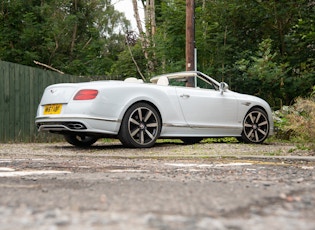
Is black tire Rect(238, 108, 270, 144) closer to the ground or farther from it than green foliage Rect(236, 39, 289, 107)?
closer to the ground

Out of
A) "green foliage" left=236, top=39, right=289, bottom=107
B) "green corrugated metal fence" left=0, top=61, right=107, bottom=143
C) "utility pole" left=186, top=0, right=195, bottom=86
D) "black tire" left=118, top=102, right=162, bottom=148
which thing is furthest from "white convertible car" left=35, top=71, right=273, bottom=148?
"green foliage" left=236, top=39, right=289, bottom=107

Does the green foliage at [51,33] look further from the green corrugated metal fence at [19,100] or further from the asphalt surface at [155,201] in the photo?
the asphalt surface at [155,201]

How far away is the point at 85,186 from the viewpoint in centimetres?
357

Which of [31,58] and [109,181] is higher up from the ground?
[31,58]

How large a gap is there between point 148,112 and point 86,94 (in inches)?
43.0

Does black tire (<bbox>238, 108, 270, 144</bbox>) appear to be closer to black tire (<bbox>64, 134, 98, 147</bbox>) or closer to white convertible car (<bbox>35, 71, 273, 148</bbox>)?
white convertible car (<bbox>35, 71, 273, 148</bbox>)

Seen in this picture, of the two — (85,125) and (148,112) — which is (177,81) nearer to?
(148,112)

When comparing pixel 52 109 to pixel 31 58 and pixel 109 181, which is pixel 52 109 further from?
pixel 31 58

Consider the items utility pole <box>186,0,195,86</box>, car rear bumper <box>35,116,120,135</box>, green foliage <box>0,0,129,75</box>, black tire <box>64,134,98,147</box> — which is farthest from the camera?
green foliage <box>0,0,129,75</box>

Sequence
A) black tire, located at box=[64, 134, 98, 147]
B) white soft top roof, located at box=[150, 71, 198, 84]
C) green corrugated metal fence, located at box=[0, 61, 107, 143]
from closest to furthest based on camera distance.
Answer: black tire, located at box=[64, 134, 98, 147], white soft top roof, located at box=[150, 71, 198, 84], green corrugated metal fence, located at box=[0, 61, 107, 143]

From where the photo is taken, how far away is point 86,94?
8375mm

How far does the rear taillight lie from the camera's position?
8336 mm

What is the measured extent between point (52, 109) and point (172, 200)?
6.10 meters

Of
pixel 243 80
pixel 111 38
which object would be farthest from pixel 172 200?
pixel 111 38
